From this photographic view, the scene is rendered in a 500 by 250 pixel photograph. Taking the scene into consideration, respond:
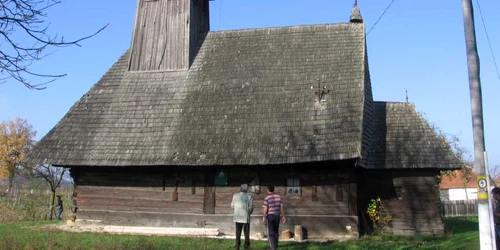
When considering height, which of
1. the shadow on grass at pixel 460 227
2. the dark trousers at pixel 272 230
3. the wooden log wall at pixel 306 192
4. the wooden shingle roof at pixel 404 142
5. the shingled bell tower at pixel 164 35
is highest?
the shingled bell tower at pixel 164 35

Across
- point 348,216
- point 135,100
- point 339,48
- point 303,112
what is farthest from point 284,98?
point 135,100

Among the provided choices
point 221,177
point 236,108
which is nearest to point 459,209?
point 236,108

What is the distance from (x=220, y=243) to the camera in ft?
39.6

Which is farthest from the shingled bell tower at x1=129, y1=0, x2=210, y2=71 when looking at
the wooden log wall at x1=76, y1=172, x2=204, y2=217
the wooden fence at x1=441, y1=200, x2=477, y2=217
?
the wooden fence at x1=441, y1=200, x2=477, y2=217

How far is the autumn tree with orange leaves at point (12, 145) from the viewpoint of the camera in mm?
51750

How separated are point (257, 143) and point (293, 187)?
1.78 metres

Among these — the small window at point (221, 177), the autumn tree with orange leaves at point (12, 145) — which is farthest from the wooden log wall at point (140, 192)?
the autumn tree with orange leaves at point (12, 145)

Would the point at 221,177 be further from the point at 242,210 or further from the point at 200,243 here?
the point at 242,210

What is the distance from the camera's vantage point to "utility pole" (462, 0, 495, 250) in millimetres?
7117

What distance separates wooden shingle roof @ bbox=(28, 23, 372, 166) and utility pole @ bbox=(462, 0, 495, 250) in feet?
19.0

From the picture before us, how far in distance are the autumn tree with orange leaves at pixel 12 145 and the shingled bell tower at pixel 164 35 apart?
1448 inches

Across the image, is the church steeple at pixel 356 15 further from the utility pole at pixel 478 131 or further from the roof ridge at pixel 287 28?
the utility pole at pixel 478 131

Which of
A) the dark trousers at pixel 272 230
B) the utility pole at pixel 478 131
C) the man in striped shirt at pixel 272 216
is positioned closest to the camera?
the utility pole at pixel 478 131

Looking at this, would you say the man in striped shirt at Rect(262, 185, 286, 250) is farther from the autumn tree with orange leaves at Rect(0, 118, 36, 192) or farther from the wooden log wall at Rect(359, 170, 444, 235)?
the autumn tree with orange leaves at Rect(0, 118, 36, 192)
